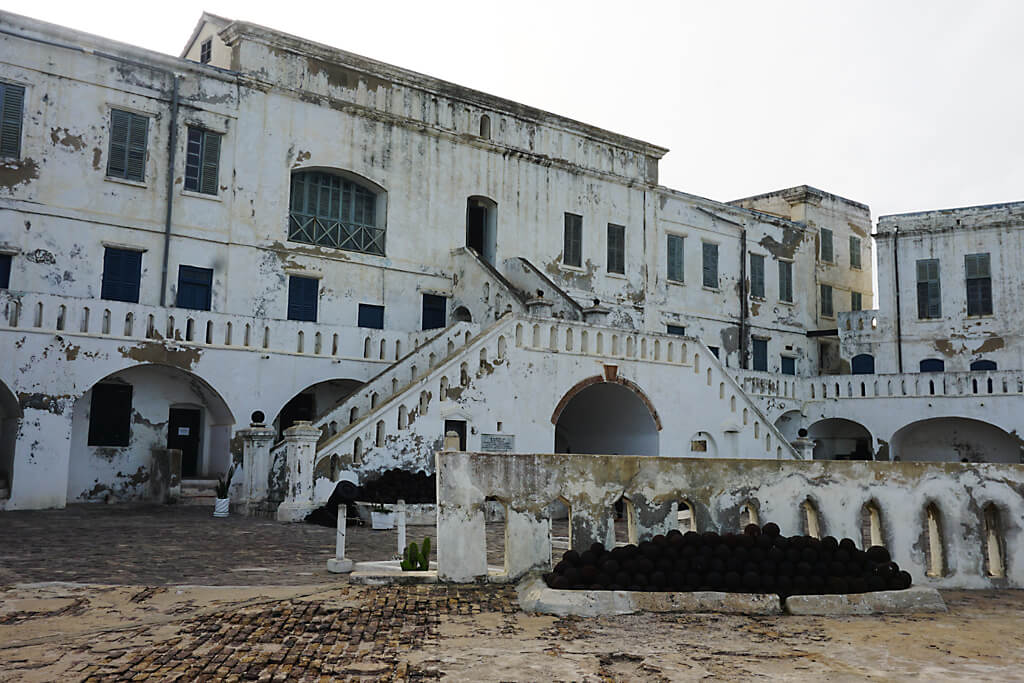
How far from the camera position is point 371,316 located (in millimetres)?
25594

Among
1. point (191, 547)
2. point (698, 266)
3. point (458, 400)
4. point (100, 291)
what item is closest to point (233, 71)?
point (100, 291)

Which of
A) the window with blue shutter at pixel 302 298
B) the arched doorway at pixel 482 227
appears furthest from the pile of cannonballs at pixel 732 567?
the arched doorway at pixel 482 227

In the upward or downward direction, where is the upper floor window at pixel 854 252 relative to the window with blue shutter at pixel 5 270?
upward

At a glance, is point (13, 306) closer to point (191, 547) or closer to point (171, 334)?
point (171, 334)

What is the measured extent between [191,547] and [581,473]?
6947mm

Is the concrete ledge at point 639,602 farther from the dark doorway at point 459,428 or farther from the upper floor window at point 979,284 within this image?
the upper floor window at point 979,284

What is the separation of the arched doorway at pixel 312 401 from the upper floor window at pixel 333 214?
420cm

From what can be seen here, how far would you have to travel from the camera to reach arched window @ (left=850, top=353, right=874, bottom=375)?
3550 centimetres

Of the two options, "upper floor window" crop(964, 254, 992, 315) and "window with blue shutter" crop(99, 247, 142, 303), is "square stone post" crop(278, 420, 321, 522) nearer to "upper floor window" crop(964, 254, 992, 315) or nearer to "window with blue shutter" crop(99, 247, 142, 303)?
"window with blue shutter" crop(99, 247, 142, 303)

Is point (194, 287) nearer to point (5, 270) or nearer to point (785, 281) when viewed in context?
point (5, 270)

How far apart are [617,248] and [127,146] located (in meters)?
16.6

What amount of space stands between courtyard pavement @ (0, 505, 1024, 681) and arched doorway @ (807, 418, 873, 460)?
1049 inches

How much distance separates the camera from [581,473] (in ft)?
28.6

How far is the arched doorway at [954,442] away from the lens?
31141 millimetres
